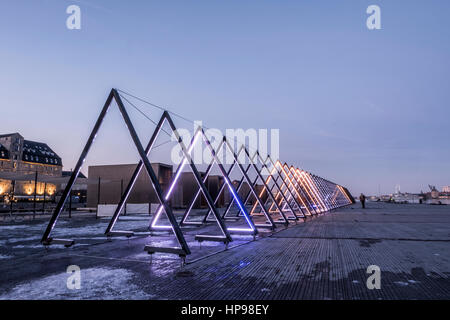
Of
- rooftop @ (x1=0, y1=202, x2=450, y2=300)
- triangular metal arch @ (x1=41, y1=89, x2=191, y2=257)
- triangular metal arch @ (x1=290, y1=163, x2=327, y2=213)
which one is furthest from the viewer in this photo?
triangular metal arch @ (x1=290, y1=163, x2=327, y2=213)

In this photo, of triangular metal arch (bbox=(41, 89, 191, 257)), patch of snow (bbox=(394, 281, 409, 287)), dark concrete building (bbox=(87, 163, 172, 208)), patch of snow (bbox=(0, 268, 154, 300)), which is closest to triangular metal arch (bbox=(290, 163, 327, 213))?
dark concrete building (bbox=(87, 163, 172, 208))

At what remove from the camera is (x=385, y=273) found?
595 centimetres

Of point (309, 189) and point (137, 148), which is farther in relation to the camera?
point (309, 189)

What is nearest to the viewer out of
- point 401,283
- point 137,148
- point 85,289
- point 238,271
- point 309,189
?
point 85,289

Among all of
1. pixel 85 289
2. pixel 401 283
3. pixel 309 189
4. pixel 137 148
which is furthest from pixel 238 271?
pixel 309 189

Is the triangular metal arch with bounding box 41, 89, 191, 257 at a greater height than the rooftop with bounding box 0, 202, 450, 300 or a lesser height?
greater

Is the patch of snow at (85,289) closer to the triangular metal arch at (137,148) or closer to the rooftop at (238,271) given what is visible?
the rooftop at (238,271)

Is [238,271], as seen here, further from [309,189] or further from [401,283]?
[309,189]

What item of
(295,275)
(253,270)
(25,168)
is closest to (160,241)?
(253,270)

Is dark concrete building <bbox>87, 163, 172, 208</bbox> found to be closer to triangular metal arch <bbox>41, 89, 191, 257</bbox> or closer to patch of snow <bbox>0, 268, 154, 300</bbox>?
triangular metal arch <bbox>41, 89, 191, 257</bbox>

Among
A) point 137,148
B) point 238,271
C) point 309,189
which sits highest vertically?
point 137,148

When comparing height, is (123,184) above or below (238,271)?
above
